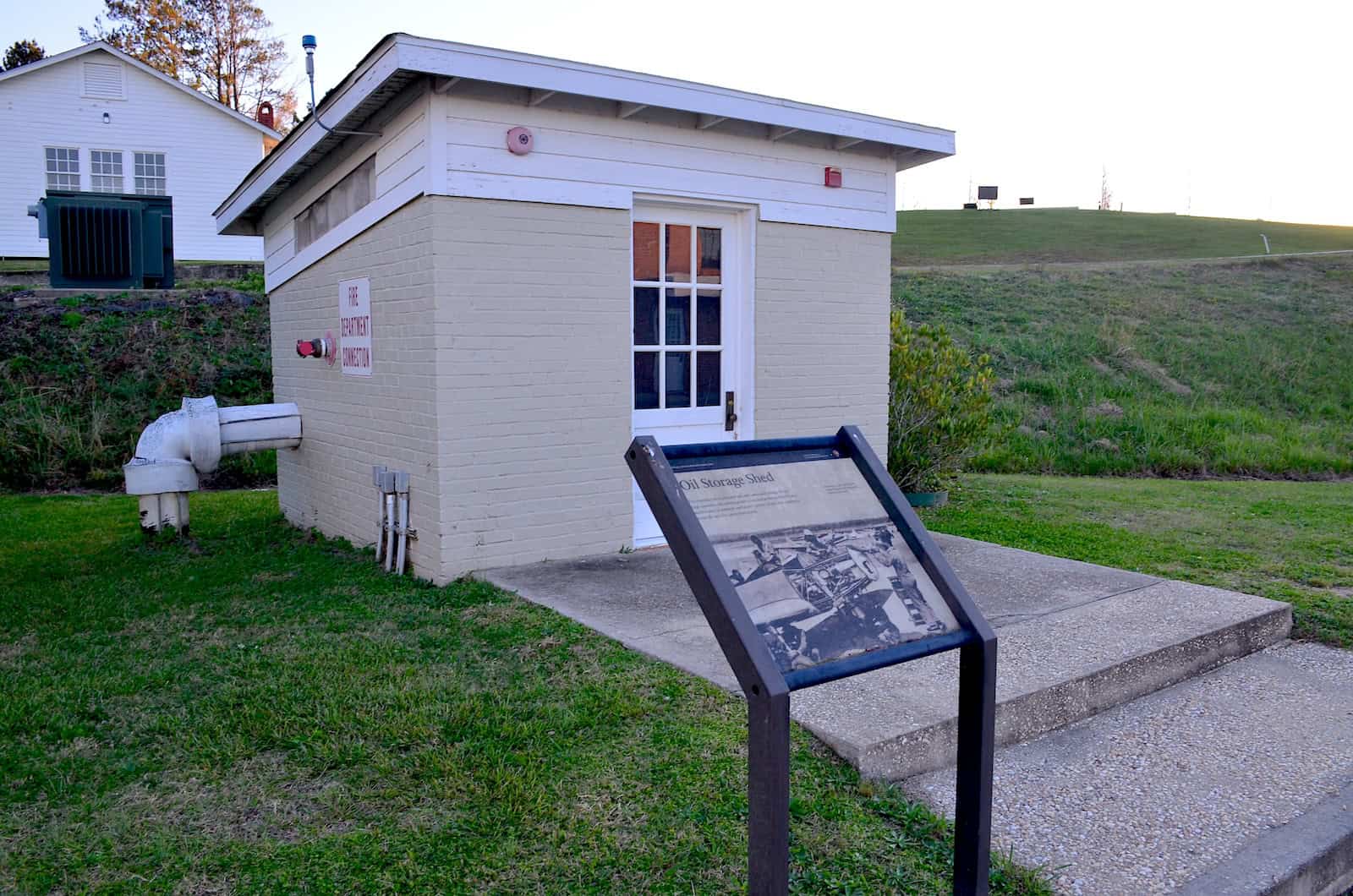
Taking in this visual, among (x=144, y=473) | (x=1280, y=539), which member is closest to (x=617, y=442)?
(x=144, y=473)

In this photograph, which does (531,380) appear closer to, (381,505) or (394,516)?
(394,516)

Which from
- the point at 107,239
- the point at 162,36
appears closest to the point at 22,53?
the point at 162,36

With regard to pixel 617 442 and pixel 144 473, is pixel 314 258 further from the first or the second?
pixel 617 442

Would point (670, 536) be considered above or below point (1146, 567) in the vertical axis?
above

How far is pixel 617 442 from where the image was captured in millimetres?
6336

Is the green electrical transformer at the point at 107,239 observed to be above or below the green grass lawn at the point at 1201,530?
above

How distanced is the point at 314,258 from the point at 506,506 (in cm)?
289

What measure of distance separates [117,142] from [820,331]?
19255 millimetres

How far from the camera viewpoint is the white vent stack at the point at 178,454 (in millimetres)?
7027

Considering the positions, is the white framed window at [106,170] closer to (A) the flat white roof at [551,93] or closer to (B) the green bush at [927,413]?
(A) the flat white roof at [551,93]

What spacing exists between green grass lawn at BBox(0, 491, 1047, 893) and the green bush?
4.98m

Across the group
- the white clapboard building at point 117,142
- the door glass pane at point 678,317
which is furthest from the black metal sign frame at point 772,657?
the white clapboard building at point 117,142

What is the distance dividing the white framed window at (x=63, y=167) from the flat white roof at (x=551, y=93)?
15878 millimetres

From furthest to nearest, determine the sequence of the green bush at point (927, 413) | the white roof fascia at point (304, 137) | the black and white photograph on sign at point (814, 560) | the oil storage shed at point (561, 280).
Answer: the green bush at point (927, 413) → the oil storage shed at point (561, 280) → the white roof fascia at point (304, 137) → the black and white photograph on sign at point (814, 560)
